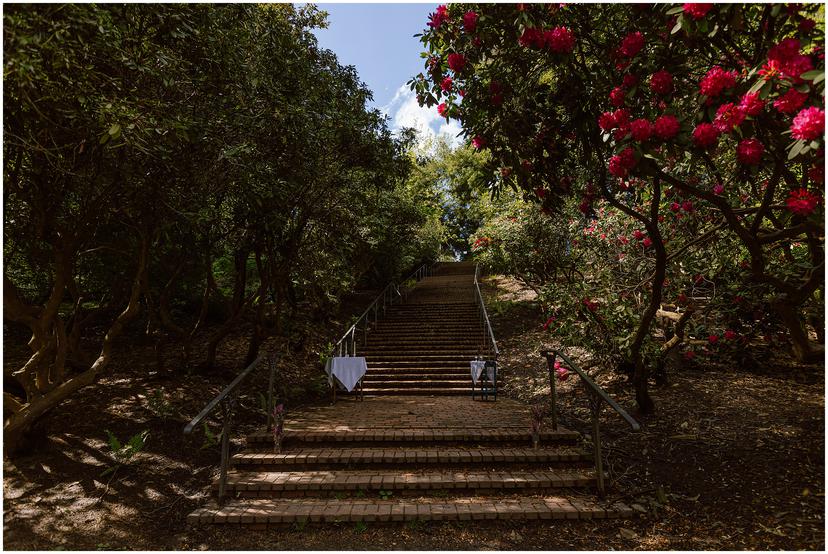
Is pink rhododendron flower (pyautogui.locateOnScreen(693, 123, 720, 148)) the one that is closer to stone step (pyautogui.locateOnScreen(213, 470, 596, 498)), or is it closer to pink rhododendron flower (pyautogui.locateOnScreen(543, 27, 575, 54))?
pink rhododendron flower (pyautogui.locateOnScreen(543, 27, 575, 54))

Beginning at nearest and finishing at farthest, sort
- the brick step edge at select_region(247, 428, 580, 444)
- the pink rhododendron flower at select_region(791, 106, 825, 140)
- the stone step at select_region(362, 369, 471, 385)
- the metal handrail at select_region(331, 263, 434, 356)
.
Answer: the pink rhododendron flower at select_region(791, 106, 825, 140)
the brick step edge at select_region(247, 428, 580, 444)
the stone step at select_region(362, 369, 471, 385)
the metal handrail at select_region(331, 263, 434, 356)

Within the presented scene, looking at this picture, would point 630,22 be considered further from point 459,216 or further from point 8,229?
point 459,216

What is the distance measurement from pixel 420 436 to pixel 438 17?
4.42 metres

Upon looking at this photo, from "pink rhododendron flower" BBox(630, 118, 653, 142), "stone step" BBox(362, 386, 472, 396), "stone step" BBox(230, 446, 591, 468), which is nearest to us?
"pink rhododendron flower" BBox(630, 118, 653, 142)

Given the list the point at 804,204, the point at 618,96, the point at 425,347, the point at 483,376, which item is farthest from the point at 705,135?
the point at 425,347

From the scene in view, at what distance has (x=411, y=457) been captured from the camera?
14.3 feet

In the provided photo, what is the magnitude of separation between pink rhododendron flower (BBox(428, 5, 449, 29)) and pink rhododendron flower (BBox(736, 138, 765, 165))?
115 inches

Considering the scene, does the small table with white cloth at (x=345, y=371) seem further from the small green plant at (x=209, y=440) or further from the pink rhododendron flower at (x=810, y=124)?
the pink rhododendron flower at (x=810, y=124)

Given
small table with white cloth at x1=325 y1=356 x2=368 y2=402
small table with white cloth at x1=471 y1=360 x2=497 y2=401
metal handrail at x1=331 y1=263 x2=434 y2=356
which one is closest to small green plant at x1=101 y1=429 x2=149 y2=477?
small table with white cloth at x1=325 y1=356 x2=368 y2=402

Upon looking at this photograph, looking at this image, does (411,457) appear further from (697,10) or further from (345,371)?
(697,10)

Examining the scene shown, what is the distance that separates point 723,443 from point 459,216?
85.0ft

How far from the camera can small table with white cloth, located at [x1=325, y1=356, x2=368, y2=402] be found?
7.29 m

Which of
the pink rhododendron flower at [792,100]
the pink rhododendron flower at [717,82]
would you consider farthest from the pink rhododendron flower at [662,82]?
the pink rhododendron flower at [792,100]

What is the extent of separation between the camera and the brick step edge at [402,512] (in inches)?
138
